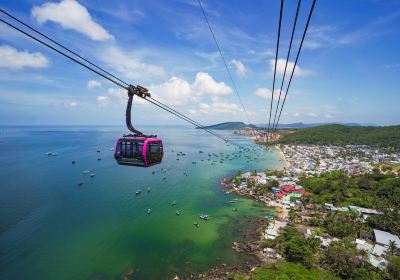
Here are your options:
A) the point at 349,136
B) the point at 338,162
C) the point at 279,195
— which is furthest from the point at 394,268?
the point at 349,136

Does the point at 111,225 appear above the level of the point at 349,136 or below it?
below

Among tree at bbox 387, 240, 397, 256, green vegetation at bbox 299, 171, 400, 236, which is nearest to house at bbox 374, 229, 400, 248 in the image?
tree at bbox 387, 240, 397, 256

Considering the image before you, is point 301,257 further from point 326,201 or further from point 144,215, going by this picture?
point 144,215

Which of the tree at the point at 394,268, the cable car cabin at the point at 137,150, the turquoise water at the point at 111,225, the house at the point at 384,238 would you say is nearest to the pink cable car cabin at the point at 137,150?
the cable car cabin at the point at 137,150

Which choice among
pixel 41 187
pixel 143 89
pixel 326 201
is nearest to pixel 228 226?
pixel 326 201

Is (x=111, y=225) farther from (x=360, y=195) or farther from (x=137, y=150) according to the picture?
(x=360, y=195)

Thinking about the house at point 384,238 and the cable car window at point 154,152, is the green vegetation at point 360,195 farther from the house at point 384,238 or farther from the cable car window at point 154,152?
the cable car window at point 154,152

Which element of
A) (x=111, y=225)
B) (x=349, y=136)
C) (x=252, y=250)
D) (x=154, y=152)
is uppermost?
(x=154, y=152)
